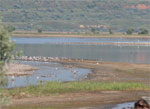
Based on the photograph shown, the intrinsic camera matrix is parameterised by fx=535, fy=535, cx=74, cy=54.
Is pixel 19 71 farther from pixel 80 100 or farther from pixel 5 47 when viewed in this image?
pixel 5 47

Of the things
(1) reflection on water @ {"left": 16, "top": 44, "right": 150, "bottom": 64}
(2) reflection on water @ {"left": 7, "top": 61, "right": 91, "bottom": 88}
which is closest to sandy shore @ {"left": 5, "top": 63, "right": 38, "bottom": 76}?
(2) reflection on water @ {"left": 7, "top": 61, "right": 91, "bottom": 88}

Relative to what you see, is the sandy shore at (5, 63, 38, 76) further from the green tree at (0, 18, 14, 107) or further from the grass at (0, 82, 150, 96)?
the green tree at (0, 18, 14, 107)

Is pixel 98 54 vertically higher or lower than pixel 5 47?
lower

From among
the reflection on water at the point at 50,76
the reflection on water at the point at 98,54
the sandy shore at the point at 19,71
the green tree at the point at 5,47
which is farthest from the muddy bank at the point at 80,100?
the reflection on water at the point at 98,54

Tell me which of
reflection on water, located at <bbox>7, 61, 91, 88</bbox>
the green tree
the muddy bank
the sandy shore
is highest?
the green tree

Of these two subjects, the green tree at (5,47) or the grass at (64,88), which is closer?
the green tree at (5,47)

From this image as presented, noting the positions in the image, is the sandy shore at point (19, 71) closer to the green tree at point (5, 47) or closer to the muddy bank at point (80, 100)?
the muddy bank at point (80, 100)

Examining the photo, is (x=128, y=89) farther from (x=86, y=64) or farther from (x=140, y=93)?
(x=86, y=64)

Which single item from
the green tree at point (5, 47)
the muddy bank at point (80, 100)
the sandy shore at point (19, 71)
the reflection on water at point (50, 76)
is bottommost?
the muddy bank at point (80, 100)

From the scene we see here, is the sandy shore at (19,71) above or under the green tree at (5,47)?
under

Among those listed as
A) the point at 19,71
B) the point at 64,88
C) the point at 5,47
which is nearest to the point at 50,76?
the point at 19,71

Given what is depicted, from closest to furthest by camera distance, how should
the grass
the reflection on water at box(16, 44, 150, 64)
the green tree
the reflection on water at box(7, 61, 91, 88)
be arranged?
the green tree < the grass < the reflection on water at box(7, 61, 91, 88) < the reflection on water at box(16, 44, 150, 64)

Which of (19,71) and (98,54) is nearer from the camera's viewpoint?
(19,71)

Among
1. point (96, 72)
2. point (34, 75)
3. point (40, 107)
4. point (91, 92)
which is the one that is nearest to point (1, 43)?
point (40, 107)
